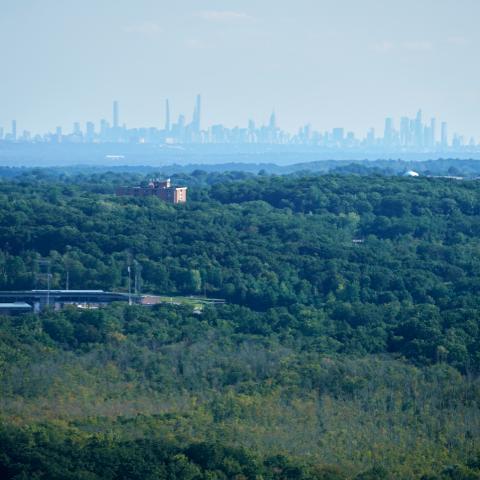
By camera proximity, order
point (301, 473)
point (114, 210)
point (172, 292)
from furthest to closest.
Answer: point (114, 210) < point (172, 292) < point (301, 473)

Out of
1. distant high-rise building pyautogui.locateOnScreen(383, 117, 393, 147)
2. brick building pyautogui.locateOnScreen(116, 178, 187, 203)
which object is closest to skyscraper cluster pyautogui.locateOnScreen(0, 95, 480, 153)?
distant high-rise building pyautogui.locateOnScreen(383, 117, 393, 147)

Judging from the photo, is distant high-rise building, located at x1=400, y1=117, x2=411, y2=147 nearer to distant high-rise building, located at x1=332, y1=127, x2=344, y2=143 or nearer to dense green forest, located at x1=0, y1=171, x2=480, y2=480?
distant high-rise building, located at x1=332, y1=127, x2=344, y2=143

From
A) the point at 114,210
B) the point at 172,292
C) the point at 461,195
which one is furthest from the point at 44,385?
the point at 461,195

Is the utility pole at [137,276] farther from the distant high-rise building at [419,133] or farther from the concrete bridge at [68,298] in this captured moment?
the distant high-rise building at [419,133]

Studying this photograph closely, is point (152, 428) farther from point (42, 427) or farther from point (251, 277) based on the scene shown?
point (251, 277)

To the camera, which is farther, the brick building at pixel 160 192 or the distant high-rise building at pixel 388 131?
the distant high-rise building at pixel 388 131

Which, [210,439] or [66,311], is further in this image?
[66,311]

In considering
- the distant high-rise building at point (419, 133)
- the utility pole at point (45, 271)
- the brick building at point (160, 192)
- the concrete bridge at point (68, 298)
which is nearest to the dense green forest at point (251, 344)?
the utility pole at point (45, 271)
